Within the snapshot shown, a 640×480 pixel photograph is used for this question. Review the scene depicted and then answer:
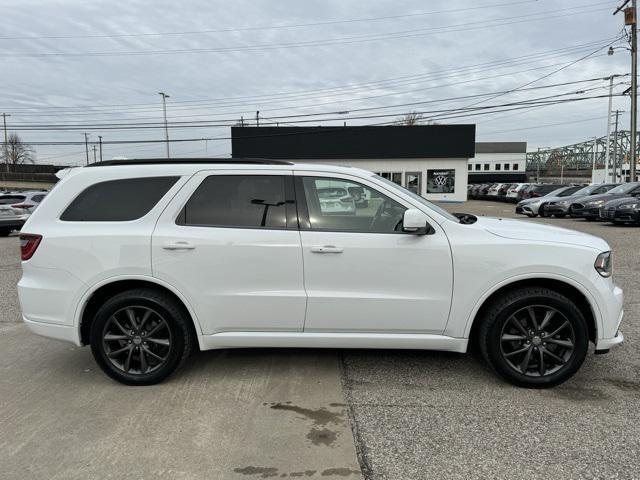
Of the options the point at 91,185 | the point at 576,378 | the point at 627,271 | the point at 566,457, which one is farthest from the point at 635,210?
the point at 91,185

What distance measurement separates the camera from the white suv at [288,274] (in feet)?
12.5

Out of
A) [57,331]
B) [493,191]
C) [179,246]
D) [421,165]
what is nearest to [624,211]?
[179,246]

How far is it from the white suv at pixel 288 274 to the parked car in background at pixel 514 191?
104 feet

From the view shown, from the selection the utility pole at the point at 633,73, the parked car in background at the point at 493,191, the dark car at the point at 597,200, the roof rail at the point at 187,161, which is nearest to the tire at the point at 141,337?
the roof rail at the point at 187,161

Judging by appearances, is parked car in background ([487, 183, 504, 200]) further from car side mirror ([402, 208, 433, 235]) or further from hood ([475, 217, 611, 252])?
car side mirror ([402, 208, 433, 235])

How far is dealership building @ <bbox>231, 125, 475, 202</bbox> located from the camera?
3681cm

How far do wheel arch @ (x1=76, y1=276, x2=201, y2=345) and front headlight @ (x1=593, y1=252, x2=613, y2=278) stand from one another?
10.5ft

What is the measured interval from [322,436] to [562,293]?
2241 mm

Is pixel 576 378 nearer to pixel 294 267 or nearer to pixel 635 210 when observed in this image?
pixel 294 267

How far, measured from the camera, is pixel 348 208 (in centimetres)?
409

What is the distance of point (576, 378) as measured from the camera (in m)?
4.16

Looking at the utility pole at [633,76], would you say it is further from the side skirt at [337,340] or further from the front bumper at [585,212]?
the side skirt at [337,340]

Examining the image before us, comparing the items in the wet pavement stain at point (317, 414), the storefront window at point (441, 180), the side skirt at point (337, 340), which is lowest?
the wet pavement stain at point (317, 414)

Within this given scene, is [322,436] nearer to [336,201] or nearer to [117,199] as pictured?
[336,201]
